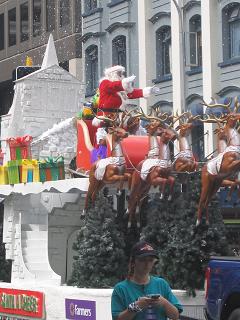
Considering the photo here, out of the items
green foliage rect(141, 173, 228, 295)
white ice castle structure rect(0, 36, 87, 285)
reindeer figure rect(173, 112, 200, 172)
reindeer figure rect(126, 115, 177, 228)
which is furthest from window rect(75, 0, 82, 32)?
reindeer figure rect(173, 112, 200, 172)

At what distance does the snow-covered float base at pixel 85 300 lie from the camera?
17828 millimetres

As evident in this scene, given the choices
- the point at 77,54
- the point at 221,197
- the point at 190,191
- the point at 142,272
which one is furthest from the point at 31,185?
the point at 77,54

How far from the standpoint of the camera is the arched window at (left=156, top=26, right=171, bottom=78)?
33469 mm

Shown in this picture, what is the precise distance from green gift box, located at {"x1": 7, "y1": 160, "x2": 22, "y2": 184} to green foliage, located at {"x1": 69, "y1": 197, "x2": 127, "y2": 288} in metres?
2.03

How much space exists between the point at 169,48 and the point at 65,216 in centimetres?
1224

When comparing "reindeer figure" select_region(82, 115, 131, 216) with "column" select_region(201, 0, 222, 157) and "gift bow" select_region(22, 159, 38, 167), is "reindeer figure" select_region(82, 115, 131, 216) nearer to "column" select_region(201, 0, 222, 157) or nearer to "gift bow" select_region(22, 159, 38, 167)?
"gift bow" select_region(22, 159, 38, 167)

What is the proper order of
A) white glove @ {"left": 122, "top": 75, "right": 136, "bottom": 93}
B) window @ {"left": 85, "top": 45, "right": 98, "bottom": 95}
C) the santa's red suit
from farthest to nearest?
window @ {"left": 85, "top": 45, "right": 98, "bottom": 95} → the santa's red suit → white glove @ {"left": 122, "top": 75, "right": 136, "bottom": 93}

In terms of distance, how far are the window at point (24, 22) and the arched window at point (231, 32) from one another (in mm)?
16990

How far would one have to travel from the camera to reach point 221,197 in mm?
30344

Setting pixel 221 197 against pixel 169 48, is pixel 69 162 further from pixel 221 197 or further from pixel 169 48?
pixel 169 48

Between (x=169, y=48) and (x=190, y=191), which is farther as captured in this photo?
(x=169, y=48)

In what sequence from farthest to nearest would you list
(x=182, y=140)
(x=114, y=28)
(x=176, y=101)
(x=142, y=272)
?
(x=114, y=28), (x=176, y=101), (x=182, y=140), (x=142, y=272)

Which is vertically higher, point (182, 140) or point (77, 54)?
point (77, 54)

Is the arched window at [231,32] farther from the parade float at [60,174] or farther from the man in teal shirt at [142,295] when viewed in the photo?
the man in teal shirt at [142,295]
